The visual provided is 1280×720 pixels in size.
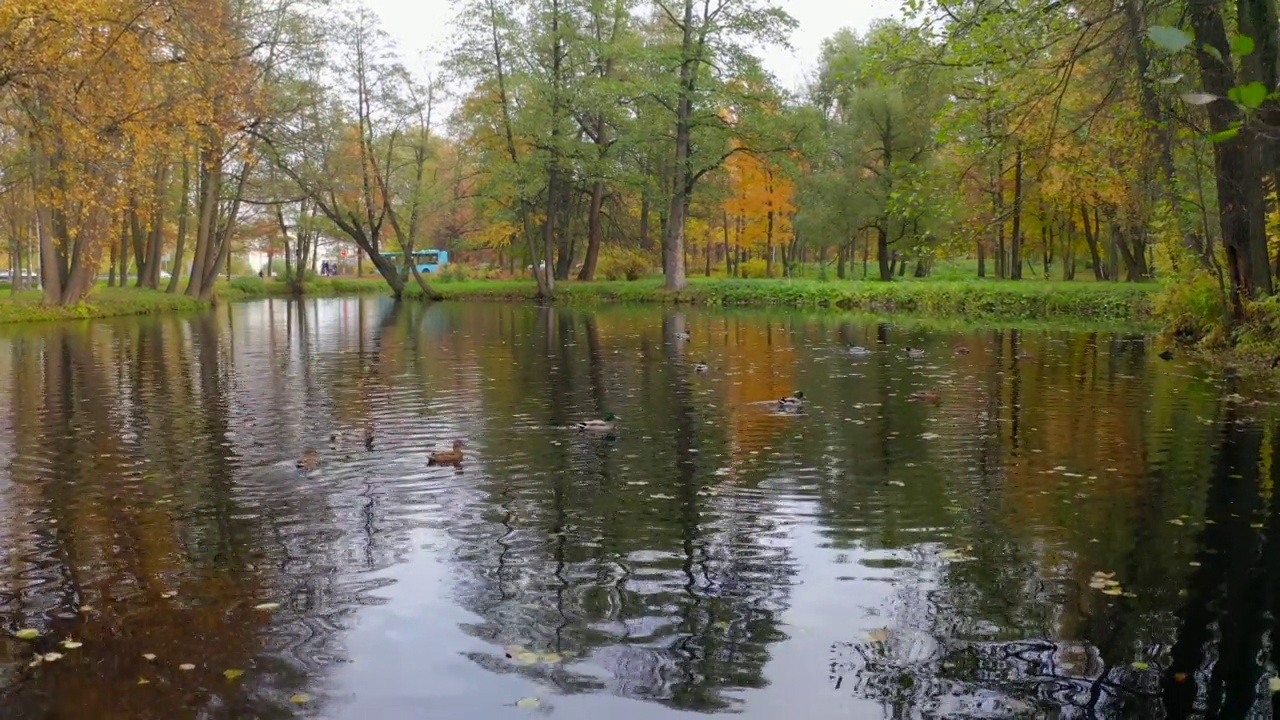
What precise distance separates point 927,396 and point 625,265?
41790mm

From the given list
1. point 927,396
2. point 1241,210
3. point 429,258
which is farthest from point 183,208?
point 429,258

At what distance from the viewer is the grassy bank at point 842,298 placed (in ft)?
113

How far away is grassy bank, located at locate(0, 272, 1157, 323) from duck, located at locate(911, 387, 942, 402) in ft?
67.9

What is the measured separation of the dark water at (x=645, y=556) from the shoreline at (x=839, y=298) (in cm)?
2087

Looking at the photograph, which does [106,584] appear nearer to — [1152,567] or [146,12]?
[1152,567]

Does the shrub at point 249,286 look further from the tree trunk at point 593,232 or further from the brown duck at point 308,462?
the brown duck at point 308,462

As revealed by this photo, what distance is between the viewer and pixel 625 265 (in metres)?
55.5

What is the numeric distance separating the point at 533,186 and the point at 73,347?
25160 millimetres

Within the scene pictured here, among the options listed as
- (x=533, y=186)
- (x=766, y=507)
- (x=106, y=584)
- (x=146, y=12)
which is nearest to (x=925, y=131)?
(x=533, y=186)

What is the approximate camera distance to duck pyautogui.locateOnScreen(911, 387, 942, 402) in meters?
14.3

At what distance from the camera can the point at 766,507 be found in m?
8.43

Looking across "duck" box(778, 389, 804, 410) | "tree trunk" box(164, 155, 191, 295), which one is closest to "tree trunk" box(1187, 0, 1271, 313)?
"duck" box(778, 389, 804, 410)

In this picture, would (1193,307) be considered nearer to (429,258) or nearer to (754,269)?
(754,269)

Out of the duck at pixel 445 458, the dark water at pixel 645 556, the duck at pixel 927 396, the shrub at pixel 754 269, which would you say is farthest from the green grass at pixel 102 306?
the shrub at pixel 754 269
